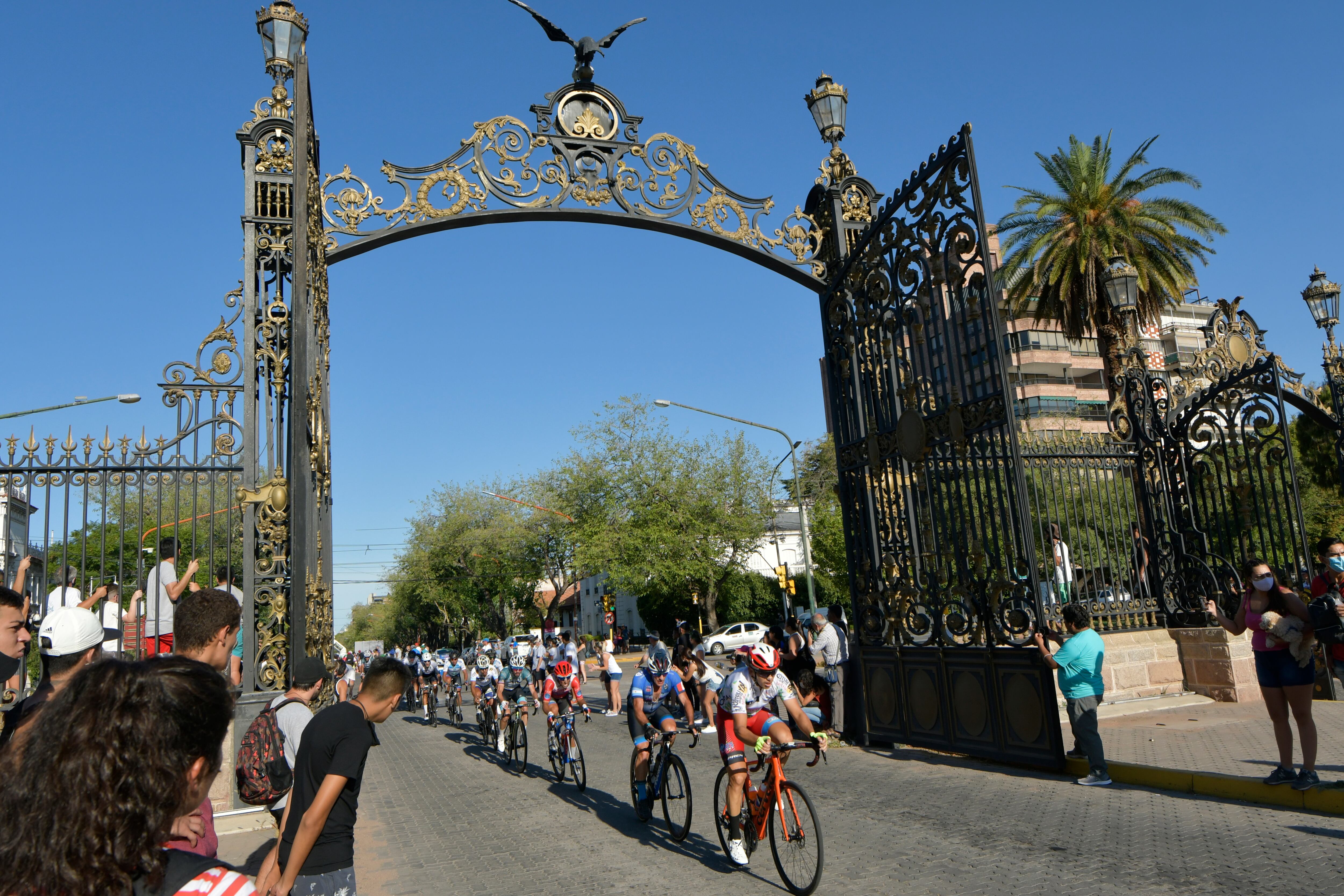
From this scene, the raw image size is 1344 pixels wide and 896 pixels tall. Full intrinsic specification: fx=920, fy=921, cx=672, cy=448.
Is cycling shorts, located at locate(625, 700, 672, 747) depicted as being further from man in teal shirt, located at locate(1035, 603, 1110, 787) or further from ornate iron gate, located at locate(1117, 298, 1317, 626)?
ornate iron gate, located at locate(1117, 298, 1317, 626)

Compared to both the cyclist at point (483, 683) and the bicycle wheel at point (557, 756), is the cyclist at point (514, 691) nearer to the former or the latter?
the cyclist at point (483, 683)

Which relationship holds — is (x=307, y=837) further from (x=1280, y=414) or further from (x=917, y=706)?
(x=1280, y=414)

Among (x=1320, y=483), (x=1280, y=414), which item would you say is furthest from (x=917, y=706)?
(x=1320, y=483)

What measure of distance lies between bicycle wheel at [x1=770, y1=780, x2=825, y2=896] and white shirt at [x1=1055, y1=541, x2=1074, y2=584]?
716 centimetres

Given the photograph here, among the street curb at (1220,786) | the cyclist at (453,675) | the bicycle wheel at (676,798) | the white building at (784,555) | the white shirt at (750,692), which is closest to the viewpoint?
the white shirt at (750,692)

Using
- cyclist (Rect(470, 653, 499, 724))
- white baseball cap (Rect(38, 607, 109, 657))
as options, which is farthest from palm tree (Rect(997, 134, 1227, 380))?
white baseball cap (Rect(38, 607, 109, 657))

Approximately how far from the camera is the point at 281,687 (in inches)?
312

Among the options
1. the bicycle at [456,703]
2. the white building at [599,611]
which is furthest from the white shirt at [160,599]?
the white building at [599,611]

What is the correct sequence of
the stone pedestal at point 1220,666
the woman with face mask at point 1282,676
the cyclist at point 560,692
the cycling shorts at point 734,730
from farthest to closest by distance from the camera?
the stone pedestal at point 1220,666
the cyclist at point 560,692
the woman with face mask at point 1282,676
the cycling shorts at point 734,730

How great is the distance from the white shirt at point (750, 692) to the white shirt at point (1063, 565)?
657 cm

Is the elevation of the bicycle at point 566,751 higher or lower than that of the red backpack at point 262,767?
lower

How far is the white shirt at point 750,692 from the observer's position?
669cm

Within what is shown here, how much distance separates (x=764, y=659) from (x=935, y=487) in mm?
3989

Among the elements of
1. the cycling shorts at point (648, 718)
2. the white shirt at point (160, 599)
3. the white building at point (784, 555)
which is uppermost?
the white building at point (784, 555)
